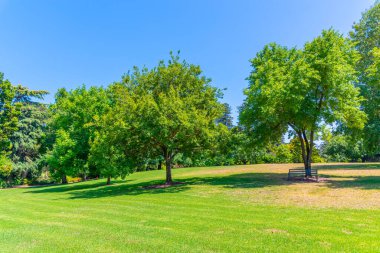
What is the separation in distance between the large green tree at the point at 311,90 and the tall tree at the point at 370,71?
1.70 metres

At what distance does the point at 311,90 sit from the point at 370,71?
23.0ft

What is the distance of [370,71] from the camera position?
78.2 ft

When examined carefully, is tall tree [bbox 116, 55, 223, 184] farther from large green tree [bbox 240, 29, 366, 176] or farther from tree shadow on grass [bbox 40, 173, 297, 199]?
large green tree [bbox 240, 29, 366, 176]

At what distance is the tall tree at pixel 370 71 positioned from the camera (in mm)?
21953

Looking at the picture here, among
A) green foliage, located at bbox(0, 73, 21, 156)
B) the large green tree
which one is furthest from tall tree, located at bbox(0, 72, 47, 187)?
the large green tree

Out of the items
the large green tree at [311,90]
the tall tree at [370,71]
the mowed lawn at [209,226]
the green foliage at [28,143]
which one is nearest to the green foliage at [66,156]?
the green foliage at [28,143]

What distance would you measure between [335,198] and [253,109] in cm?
1100

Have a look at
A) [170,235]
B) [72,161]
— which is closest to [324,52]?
[170,235]

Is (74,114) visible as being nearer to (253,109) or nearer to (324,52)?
(253,109)

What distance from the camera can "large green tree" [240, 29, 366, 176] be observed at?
20.0 metres

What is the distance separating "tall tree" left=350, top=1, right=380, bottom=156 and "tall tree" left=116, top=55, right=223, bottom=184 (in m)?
12.5

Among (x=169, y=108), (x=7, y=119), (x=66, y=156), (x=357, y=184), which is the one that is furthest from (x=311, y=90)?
(x=7, y=119)

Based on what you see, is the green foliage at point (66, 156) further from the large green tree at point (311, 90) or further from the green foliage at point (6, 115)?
the large green tree at point (311, 90)

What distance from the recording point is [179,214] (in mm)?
10656
